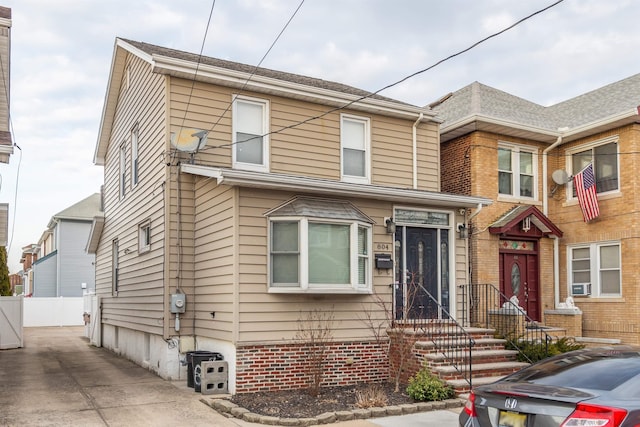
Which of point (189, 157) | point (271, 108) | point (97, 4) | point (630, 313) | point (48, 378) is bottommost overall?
point (48, 378)

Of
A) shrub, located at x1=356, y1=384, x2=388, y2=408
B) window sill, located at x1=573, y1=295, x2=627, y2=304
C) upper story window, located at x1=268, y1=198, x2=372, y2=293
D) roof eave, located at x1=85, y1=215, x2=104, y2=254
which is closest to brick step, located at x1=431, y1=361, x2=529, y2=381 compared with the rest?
shrub, located at x1=356, y1=384, x2=388, y2=408

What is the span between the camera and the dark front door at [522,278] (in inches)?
626

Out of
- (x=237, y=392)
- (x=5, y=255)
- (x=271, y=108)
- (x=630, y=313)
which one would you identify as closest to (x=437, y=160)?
(x=271, y=108)

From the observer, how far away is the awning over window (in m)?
11.2

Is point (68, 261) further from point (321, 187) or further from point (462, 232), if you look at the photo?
point (321, 187)

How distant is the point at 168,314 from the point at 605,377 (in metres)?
9.06

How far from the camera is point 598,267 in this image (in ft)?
52.2

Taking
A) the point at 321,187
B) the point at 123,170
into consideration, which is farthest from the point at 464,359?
the point at 123,170

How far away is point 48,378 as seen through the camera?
12.9 meters

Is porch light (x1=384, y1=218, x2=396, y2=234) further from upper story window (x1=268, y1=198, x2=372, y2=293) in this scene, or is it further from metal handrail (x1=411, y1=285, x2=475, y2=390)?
metal handrail (x1=411, y1=285, x2=475, y2=390)

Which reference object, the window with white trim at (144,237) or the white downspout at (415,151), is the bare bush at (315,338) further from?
the white downspout at (415,151)

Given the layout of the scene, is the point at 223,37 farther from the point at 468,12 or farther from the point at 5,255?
the point at 5,255

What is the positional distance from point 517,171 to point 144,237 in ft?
31.7

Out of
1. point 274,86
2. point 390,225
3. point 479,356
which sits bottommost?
point 479,356
